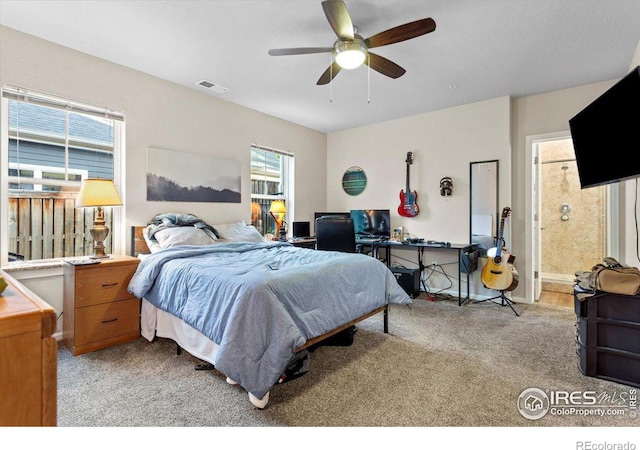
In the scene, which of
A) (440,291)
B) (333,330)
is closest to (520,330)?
(440,291)

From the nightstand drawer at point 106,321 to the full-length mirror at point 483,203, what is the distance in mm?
3991

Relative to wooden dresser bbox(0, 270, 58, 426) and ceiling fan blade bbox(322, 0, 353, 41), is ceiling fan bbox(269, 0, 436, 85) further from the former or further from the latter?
wooden dresser bbox(0, 270, 58, 426)

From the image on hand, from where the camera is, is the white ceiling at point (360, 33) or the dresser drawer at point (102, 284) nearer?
the white ceiling at point (360, 33)

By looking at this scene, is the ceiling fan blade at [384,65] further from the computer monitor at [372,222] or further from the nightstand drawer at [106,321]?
the nightstand drawer at [106,321]

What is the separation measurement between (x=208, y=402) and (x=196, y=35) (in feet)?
8.93

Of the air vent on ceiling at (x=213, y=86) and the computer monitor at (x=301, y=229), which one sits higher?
the air vent on ceiling at (x=213, y=86)

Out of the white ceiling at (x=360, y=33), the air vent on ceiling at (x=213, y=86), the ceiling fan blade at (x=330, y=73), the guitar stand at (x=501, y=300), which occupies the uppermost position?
the air vent on ceiling at (x=213, y=86)

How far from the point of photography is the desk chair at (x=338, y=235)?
12.9 feet

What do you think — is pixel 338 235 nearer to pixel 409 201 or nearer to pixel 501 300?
pixel 409 201

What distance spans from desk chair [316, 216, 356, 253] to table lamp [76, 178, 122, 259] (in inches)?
86.3

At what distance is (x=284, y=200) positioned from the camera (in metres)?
5.12

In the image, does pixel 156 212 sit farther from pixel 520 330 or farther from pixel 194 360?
pixel 520 330

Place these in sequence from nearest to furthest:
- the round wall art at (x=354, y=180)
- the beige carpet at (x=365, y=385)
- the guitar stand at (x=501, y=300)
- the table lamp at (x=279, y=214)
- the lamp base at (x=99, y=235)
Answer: the beige carpet at (x=365, y=385) → the lamp base at (x=99, y=235) → the guitar stand at (x=501, y=300) → the table lamp at (x=279, y=214) → the round wall art at (x=354, y=180)

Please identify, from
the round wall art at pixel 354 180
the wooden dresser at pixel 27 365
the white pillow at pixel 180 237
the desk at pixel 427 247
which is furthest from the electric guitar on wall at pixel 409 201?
the wooden dresser at pixel 27 365
